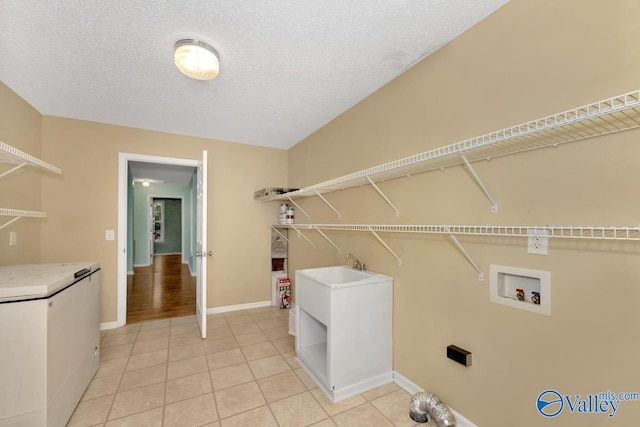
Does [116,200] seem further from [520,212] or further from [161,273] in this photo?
[161,273]

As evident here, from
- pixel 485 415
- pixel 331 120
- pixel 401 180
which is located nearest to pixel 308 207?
pixel 331 120

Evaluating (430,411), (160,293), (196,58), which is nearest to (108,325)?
(160,293)

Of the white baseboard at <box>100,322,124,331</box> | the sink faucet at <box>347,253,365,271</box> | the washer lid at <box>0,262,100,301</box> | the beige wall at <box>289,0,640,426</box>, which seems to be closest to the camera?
the beige wall at <box>289,0,640,426</box>

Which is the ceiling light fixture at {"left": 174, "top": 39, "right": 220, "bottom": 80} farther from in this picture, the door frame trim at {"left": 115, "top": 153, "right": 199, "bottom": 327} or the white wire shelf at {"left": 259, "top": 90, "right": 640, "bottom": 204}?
the door frame trim at {"left": 115, "top": 153, "right": 199, "bottom": 327}

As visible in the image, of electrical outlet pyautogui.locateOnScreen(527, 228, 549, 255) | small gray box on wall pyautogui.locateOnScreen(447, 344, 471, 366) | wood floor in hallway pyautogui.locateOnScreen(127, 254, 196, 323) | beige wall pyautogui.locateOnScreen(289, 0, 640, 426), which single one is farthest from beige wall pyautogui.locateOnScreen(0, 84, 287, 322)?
electrical outlet pyautogui.locateOnScreen(527, 228, 549, 255)

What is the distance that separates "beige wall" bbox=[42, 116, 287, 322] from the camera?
2922 mm

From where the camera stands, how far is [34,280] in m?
1.52

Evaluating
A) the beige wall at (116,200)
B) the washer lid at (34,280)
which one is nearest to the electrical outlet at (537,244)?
the washer lid at (34,280)

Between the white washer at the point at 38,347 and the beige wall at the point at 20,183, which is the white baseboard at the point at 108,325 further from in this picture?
the white washer at the point at 38,347

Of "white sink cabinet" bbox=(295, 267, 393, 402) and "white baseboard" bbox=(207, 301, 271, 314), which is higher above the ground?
"white sink cabinet" bbox=(295, 267, 393, 402)

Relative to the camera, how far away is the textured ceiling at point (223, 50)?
1455 mm

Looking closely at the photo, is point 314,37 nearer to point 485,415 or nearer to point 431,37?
point 431,37

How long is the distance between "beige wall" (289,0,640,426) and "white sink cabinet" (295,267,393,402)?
0.39ft

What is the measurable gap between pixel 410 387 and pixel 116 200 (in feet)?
11.6
